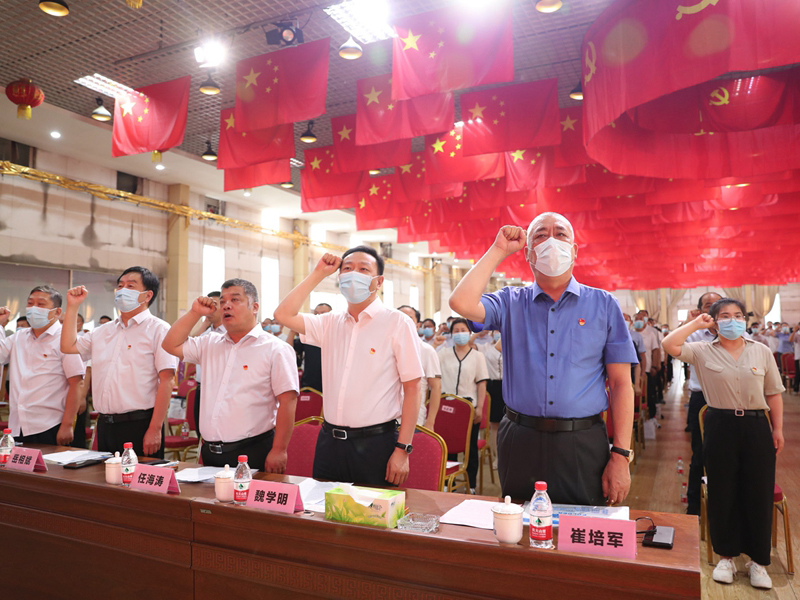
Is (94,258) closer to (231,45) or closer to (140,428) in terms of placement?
(231,45)

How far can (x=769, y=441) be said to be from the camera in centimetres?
325

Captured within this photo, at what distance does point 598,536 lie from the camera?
148 cm

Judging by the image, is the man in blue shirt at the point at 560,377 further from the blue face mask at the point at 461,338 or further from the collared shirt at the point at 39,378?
the blue face mask at the point at 461,338

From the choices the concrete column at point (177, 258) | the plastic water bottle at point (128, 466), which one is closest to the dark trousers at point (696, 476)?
the plastic water bottle at point (128, 466)

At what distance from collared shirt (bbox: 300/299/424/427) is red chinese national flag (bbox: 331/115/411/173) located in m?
4.16

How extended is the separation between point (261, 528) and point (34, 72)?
→ 774 cm

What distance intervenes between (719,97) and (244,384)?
4679 millimetres

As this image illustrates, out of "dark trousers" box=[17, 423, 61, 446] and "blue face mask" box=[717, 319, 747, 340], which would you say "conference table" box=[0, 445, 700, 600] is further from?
"blue face mask" box=[717, 319, 747, 340]

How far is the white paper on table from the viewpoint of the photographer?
5.71 feet

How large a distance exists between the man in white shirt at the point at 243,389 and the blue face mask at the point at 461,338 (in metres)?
2.78

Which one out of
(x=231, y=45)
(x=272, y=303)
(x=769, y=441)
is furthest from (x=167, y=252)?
(x=769, y=441)

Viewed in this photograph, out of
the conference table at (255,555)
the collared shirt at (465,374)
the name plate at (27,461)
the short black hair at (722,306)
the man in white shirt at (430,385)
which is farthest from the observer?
the collared shirt at (465,374)

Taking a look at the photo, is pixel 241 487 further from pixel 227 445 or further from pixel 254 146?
pixel 254 146

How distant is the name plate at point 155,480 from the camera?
2.11m
